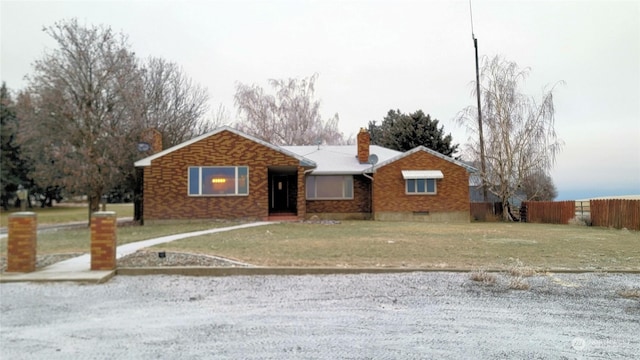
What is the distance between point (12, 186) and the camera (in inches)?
776

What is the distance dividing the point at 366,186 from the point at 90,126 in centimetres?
1298

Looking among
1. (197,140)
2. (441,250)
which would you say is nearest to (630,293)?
(441,250)

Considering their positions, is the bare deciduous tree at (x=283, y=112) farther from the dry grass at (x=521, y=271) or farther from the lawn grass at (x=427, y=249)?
the dry grass at (x=521, y=271)

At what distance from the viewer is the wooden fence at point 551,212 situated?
9.51m

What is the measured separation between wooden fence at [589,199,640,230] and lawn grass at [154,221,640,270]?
0.69ft

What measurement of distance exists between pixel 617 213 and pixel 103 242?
28.5 ft

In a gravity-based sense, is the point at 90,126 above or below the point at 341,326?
above

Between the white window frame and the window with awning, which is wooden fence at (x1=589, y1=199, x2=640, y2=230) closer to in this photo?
the window with awning

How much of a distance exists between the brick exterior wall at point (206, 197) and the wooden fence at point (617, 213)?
42.2 ft

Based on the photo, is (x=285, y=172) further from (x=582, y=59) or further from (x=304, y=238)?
(x=582, y=59)

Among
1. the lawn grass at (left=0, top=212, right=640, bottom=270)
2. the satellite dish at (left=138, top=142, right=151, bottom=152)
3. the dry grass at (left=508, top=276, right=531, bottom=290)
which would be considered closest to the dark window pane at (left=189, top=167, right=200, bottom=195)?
the satellite dish at (left=138, top=142, right=151, bottom=152)

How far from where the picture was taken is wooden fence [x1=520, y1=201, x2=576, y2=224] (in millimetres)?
9512

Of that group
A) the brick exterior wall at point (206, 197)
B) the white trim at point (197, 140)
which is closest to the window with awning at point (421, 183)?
the white trim at point (197, 140)

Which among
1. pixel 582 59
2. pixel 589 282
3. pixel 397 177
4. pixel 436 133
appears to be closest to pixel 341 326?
pixel 589 282
